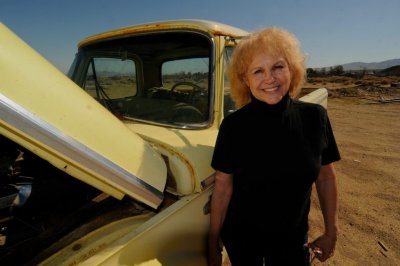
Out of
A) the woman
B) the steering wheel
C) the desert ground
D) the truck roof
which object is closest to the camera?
the woman

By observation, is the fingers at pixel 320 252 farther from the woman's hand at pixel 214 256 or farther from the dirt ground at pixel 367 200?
the dirt ground at pixel 367 200

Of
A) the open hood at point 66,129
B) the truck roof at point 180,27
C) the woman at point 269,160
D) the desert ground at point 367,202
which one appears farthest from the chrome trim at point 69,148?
the desert ground at point 367,202

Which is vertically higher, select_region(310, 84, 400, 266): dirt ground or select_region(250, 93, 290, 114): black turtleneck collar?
select_region(250, 93, 290, 114): black turtleneck collar

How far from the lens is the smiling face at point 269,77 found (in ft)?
4.85

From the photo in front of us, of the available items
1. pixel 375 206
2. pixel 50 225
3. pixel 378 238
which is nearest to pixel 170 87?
pixel 50 225

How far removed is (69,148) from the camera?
1135mm

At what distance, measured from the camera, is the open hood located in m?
1.04

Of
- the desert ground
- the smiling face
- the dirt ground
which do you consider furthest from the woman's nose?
the dirt ground

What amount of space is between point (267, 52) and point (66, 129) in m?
1.06

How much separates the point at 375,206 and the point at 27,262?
12.5 feet

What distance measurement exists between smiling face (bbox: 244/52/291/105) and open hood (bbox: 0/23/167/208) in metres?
0.70

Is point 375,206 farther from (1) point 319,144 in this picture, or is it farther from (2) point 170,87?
(2) point 170,87

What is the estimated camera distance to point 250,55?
1543mm

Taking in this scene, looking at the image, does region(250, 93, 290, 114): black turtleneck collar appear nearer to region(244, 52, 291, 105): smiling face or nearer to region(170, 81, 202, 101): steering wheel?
region(244, 52, 291, 105): smiling face
